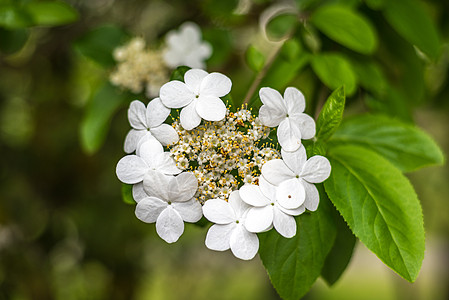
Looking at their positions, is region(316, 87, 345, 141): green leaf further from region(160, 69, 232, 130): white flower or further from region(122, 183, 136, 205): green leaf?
region(122, 183, 136, 205): green leaf

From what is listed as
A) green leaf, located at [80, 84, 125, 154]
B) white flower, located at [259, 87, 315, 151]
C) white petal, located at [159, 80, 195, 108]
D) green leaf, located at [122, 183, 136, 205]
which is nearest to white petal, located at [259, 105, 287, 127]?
white flower, located at [259, 87, 315, 151]

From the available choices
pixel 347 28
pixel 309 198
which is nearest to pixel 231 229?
pixel 309 198

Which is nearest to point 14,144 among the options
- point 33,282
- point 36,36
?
point 36,36

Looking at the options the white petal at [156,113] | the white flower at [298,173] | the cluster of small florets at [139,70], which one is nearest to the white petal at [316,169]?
the white flower at [298,173]

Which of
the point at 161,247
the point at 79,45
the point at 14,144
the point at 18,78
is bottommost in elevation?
the point at 161,247

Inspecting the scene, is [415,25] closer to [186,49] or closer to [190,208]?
[186,49]

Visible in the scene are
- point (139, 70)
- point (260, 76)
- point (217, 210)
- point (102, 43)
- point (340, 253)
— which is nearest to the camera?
point (217, 210)

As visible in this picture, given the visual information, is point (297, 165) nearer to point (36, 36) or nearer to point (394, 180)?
point (394, 180)
